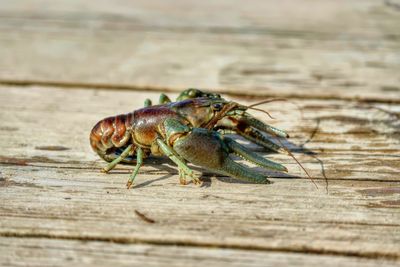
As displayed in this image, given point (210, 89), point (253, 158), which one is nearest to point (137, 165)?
point (253, 158)

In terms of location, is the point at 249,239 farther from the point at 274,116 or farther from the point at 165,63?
the point at 165,63

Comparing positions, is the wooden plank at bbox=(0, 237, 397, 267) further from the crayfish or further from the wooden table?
the crayfish

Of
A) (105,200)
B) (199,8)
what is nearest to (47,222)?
(105,200)

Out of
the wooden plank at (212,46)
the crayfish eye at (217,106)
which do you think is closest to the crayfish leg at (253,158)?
the crayfish eye at (217,106)

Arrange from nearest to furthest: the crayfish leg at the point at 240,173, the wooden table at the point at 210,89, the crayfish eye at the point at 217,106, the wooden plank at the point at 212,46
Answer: the wooden table at the point at 210,89
the crayfish leg at the point at 240,173
the crayfish eye at the point at 217,106
the wooden plank at the point at 212,46

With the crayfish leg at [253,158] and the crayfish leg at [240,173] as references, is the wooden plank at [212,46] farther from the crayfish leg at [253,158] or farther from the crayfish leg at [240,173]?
the crayfish leg at [240,173]

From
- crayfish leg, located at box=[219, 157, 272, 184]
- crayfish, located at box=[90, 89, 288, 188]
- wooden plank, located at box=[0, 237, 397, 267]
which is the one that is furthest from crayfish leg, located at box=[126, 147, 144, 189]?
wooden plank, located at box=[0, 237, 397, 267]

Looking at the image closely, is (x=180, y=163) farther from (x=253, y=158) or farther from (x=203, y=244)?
(x=203, y=244)
